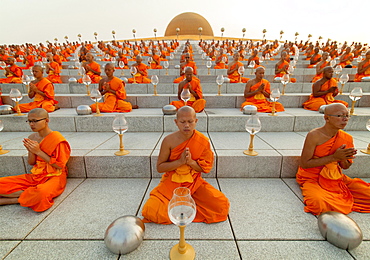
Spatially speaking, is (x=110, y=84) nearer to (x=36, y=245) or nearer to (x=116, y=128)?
(x=116, y=128)

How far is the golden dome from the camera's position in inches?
1470

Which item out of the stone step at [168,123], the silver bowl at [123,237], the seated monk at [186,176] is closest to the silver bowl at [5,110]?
the stone step at [168,123]

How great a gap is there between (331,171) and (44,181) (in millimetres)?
3650

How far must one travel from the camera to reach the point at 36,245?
1958mm

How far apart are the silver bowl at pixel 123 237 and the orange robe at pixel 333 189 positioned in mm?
1924

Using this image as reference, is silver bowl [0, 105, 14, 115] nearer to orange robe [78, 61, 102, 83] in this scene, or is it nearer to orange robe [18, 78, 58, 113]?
orange robe [18, 78, 58, 113]

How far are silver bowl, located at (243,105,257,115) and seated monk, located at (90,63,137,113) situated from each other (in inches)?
114

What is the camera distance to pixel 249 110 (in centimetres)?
490

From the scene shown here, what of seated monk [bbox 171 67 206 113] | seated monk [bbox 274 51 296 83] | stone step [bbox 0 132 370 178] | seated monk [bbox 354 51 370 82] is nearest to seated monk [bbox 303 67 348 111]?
seated monk [bbox 274 51 296 83]

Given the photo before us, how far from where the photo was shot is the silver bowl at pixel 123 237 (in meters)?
1.79

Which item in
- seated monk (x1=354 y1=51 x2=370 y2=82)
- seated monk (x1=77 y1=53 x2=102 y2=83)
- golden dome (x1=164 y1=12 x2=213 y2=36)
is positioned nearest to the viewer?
seated monk (x1=77 y1=53 x2=102 y2=83)

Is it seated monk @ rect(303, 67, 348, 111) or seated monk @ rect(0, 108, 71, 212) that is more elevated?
seated monk @ rect(303, 67, 348, 111)

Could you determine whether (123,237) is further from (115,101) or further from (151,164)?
(115,101)

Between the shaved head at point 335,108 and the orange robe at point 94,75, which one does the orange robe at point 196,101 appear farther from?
the orange robe at point 94,75
